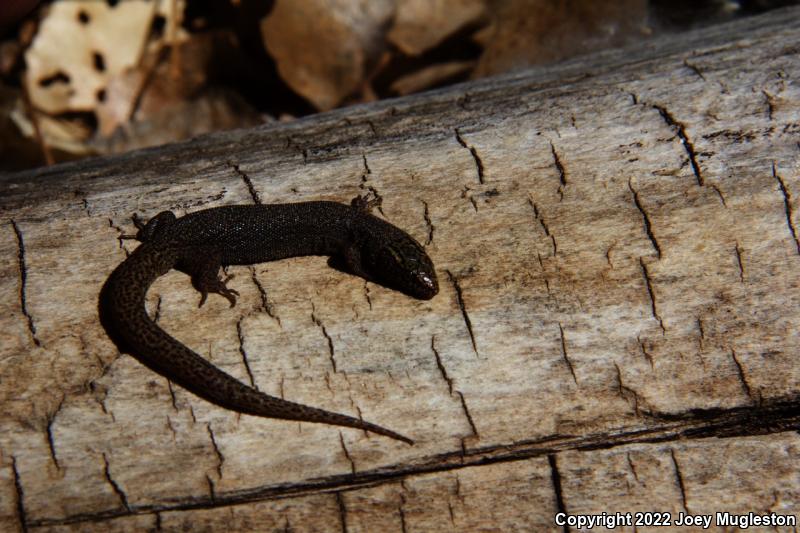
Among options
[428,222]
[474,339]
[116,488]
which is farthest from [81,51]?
[474,339]

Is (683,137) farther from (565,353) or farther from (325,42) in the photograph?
(325,42)

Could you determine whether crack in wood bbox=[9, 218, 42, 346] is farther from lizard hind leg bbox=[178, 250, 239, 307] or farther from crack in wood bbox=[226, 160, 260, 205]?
crack in wood bbox=[226, 160, 260, 205]

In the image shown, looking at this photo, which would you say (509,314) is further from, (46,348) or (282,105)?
(282,105)

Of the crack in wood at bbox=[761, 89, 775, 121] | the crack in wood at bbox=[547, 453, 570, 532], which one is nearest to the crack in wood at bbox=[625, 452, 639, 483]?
the crack in wood at bbox=[547, 453, 570, 532]

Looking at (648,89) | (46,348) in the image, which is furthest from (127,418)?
(648,89)

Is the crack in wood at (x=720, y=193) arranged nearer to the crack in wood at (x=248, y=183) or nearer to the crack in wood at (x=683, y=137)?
the crack in wood at (x=683, y=137)

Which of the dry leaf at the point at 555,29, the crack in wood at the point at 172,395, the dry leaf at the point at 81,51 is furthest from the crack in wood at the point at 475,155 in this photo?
the dry leaf at the point at 81,51

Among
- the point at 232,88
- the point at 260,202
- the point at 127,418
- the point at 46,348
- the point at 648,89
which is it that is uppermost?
the point at 232,88
